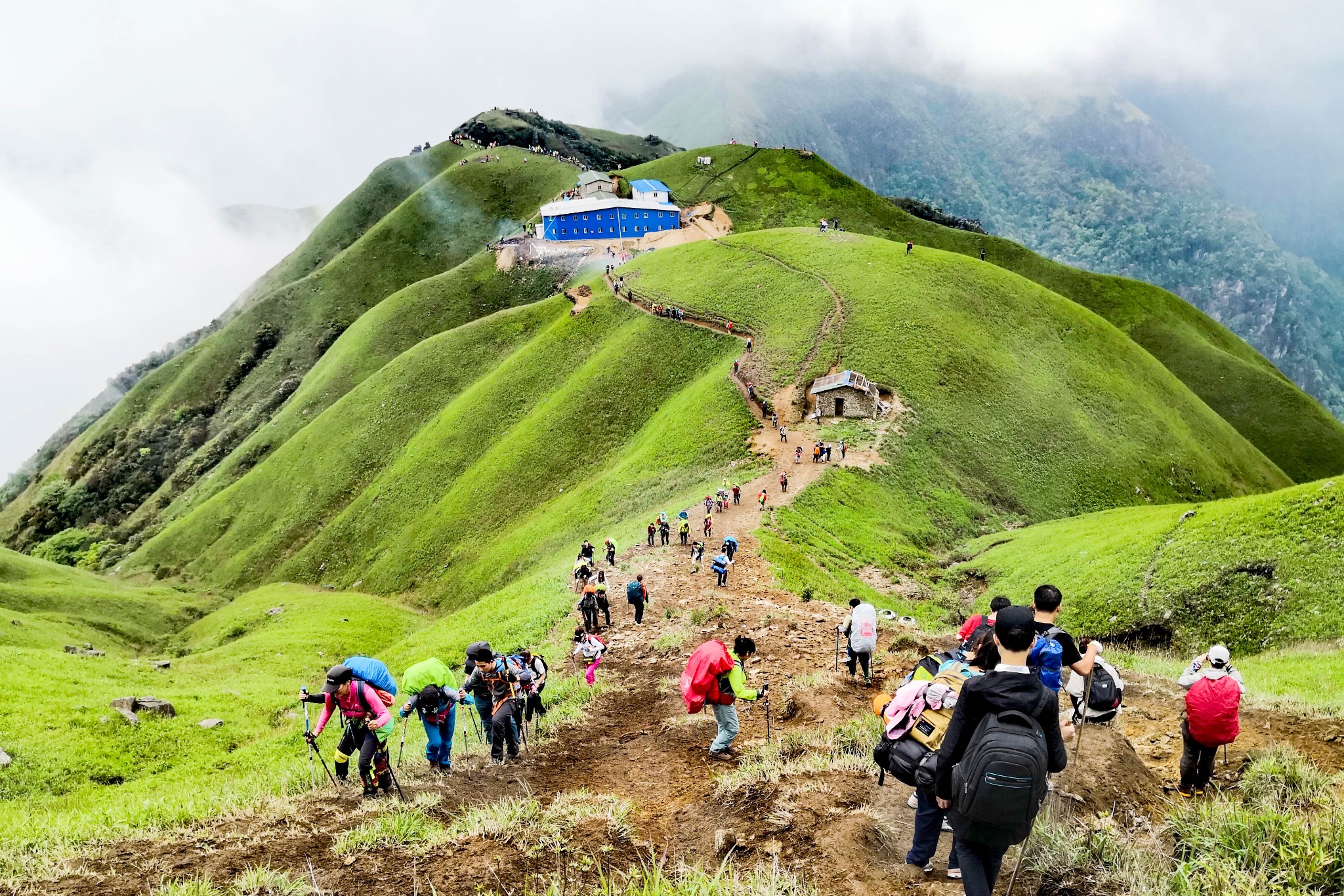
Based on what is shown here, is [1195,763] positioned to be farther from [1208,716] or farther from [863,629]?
[863,629]

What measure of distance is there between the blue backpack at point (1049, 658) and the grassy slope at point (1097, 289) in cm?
10359

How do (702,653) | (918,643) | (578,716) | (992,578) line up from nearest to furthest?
(702,653), (578,716), (918,643), (992,578)

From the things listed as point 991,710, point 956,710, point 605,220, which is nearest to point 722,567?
point 956,710

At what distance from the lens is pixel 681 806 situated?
10.1 meters

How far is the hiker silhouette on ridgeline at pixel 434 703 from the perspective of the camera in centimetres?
1202

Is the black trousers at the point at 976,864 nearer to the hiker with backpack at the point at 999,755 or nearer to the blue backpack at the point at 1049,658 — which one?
the hiker with backpack at the point at 999,755

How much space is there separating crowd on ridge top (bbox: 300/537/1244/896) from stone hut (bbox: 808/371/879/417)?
3358cm

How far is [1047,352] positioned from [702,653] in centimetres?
6364

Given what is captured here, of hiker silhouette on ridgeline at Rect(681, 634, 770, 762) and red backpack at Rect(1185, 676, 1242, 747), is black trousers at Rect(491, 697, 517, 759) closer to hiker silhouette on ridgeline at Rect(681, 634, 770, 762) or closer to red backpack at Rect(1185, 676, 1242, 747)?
hiker silhouette on ridgeline at Rect(681, 634, 770, 762)

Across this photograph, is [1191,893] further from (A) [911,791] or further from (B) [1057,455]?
(B) [1057,455]

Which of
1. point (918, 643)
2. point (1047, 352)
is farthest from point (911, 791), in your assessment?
point (1047, 352)

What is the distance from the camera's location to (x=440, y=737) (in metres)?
12.4

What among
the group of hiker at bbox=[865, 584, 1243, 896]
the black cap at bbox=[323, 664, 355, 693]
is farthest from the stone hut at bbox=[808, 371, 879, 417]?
the black cap at bbox=[323, 664, 355, 693]

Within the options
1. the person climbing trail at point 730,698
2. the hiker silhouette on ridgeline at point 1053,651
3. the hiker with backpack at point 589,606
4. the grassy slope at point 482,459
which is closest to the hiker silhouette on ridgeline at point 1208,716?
the hiker silhouette on ridgeline at point 1053,651
